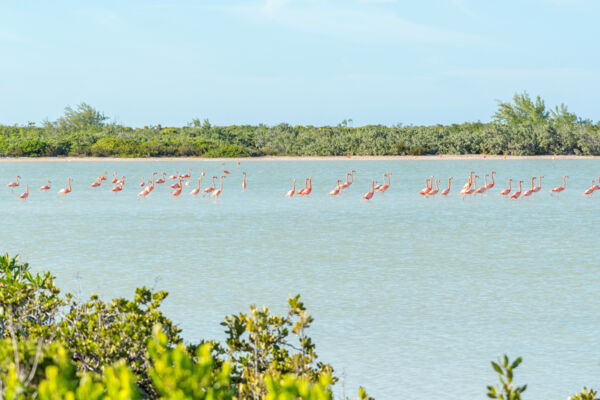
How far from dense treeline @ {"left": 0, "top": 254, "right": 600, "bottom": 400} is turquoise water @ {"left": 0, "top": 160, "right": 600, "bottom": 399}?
2.54 ft

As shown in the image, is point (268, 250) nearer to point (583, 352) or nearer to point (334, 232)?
point (334, 232)

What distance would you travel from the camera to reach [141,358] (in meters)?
4.89

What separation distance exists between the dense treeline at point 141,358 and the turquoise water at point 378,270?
30.5 inches

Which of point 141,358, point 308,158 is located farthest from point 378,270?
point 308,158

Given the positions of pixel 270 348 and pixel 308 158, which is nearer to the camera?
pixel 270 348

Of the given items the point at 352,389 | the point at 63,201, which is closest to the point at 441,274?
the point at 352,389

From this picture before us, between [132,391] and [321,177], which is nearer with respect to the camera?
[132,391]

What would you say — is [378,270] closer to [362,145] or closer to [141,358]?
[141,358]

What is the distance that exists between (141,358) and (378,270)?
23.0 ft

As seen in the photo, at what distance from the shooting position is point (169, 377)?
2750 mm

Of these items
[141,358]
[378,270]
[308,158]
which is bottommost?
[378,270]

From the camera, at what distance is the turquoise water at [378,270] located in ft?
23.2

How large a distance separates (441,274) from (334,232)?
215 inches

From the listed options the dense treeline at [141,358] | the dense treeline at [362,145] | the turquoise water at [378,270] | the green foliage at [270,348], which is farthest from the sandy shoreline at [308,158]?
the green foliage at [270,348]
